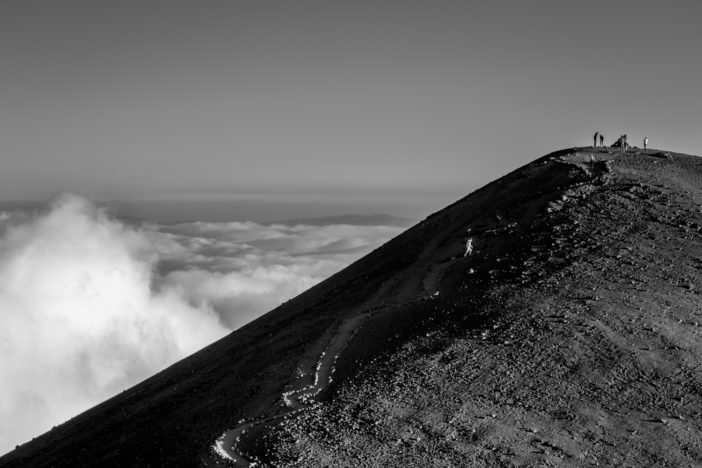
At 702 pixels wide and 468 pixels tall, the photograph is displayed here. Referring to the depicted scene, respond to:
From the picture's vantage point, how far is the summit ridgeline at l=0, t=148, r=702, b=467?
33375mm

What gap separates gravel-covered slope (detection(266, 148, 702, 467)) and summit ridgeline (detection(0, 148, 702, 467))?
91 millimetres

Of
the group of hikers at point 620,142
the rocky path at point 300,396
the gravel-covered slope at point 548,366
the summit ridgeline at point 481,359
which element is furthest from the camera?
the group of hikers at point 620,142

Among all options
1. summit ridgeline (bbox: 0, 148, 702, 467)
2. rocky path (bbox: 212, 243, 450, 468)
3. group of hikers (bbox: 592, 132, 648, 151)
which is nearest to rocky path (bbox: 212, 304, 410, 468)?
rocky path (bbox: 212, 243, 450, 468)

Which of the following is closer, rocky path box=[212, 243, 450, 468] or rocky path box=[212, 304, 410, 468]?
rocky path box=[212, 304, 410, 468]

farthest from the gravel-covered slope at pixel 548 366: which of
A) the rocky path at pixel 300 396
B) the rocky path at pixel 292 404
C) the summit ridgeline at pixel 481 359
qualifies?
the rocky path at pixel 292 404

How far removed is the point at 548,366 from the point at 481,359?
10.9 ft

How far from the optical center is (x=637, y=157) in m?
63.0

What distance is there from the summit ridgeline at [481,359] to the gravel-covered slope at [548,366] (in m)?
0.09

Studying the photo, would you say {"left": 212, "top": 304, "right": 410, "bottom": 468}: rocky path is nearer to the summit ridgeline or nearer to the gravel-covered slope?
the summit ridgeline

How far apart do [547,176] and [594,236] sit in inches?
540

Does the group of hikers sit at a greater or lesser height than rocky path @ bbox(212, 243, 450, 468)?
greater

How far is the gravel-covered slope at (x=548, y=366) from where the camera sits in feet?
107

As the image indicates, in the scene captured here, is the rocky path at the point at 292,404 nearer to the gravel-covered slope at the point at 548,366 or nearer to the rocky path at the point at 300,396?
the rocky path at the point at 300,396

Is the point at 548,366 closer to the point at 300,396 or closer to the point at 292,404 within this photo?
the point at 300,396
